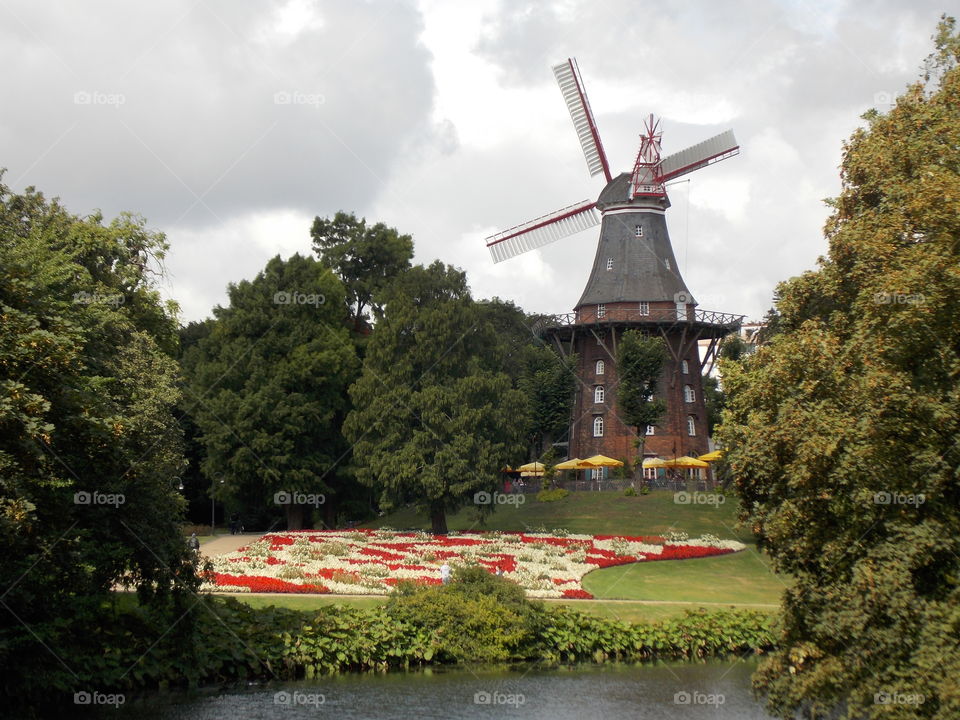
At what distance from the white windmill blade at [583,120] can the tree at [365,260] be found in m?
12.8

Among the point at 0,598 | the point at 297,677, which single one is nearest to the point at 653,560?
the point at 297,677

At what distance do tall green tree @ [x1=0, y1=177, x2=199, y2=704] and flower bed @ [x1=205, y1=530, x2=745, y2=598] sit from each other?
438cm

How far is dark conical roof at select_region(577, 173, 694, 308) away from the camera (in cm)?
6519

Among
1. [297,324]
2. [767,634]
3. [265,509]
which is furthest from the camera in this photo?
[265,509]

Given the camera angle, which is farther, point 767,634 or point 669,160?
point 669,160

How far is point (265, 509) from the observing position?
6169 cm

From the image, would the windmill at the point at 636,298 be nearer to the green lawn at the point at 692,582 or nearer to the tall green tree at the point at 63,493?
the green lawn at the point at 692,582

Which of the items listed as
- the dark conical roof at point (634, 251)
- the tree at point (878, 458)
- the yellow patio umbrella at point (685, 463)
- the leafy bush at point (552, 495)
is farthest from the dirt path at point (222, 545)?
the dark conical roof at point (634, 251)

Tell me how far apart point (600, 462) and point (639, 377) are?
5.58 m

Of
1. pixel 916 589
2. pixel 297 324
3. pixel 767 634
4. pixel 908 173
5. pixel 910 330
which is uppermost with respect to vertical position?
pixel 297 324

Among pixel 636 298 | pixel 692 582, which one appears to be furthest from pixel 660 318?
pixel 692 582

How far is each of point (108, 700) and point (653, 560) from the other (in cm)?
2451

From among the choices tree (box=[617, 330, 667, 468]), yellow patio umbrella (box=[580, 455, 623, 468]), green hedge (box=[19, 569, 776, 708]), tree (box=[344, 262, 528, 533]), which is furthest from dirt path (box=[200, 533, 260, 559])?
tree (box=[617, 330, 667, 468])

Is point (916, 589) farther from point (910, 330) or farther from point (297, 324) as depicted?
point (297, 324)
